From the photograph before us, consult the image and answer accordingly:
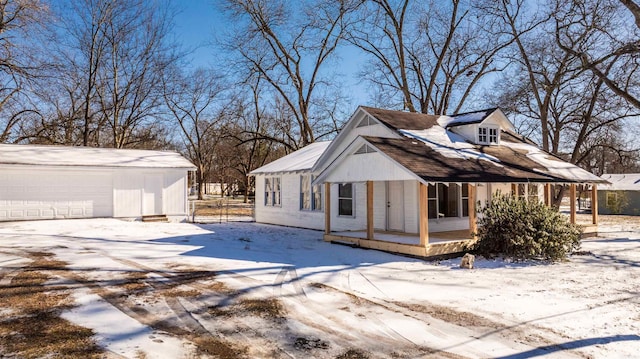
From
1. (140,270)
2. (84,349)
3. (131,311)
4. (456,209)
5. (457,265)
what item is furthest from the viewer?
(456,209)

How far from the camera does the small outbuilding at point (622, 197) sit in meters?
31.9

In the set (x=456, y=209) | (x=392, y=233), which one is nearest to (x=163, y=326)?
(x=392, y=233)

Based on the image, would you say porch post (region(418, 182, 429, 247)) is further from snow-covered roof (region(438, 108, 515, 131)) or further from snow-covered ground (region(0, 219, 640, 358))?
snow-covered roof (region(438, 108, 515, 131))

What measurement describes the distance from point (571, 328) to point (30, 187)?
66.9ft

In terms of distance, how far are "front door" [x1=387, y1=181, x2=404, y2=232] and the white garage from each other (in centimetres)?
1111

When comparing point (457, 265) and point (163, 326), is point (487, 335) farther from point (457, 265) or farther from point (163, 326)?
point (457, 265)

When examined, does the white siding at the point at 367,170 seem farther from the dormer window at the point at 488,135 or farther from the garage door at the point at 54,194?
the garage door at the point at 54,194

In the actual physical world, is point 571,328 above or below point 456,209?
below

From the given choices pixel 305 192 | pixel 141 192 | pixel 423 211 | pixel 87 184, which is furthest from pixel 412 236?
pixel 87 184

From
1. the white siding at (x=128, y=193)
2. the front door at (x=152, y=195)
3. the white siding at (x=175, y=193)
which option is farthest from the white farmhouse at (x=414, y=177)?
the white siding at (x=128, y=193)

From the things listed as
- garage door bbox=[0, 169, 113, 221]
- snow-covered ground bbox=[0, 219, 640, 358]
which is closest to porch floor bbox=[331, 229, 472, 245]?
snow-covered ground bbox=[0, 219, 640, 358]

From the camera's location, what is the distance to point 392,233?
46.0 ft

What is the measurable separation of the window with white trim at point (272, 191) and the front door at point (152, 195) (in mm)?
5079

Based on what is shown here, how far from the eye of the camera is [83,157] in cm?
2053
